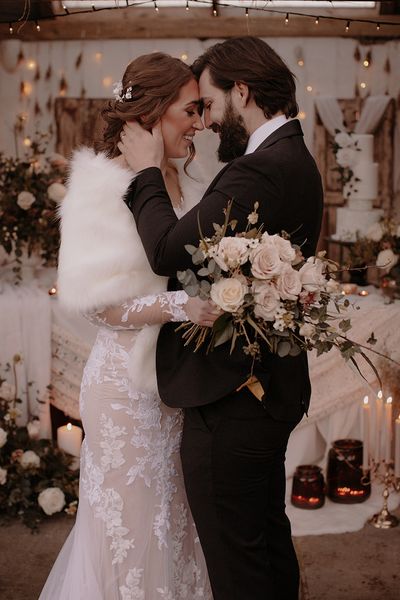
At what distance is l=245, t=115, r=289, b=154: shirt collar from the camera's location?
2.15 metres

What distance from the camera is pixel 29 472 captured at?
156 inches

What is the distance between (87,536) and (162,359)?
1.90 ft

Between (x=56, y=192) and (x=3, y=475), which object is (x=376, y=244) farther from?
(x=3, y=475)

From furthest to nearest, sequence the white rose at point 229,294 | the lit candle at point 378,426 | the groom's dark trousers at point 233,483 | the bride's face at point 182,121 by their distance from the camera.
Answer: the lit candle at point 378,426 < the bride's face at point 182,121 < the groom's dark trousers at point 233,483 < the white rose at point 229,294

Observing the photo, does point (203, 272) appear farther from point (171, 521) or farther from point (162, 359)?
point (171, 521)

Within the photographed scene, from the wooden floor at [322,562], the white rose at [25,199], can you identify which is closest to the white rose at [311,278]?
the wooden floor at [322,562]

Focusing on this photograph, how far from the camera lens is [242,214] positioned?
1992 millimetres

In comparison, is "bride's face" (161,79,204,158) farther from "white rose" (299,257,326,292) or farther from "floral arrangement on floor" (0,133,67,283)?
"floral arrangement on floor" (0,133,67,283)

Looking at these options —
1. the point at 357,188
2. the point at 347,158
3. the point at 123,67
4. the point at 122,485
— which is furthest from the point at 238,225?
the point at 123,67

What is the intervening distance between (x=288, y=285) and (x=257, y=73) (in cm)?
61

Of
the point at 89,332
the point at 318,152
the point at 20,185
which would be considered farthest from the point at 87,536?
the point at 318,152

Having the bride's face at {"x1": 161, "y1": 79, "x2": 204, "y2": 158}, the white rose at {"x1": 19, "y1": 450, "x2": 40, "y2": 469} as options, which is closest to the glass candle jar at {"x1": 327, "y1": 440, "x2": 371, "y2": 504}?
the white rose at {"x1": 19, "y1": 450, "x2": 40, "y2": 469}

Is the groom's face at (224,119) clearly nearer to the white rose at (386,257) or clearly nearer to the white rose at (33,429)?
the white rose at (386,257)

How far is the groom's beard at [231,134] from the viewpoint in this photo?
2.19 m
